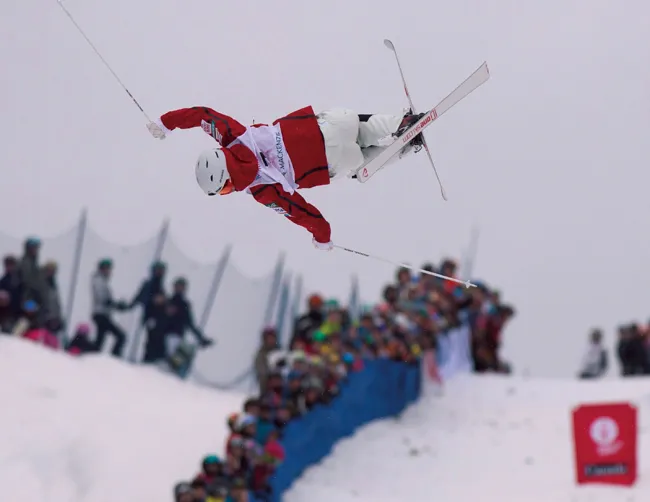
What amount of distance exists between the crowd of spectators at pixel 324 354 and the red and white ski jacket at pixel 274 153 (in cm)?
253

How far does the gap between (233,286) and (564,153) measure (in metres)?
9.45

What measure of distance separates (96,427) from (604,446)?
4.00 metres

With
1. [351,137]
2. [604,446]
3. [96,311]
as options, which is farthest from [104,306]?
[351,137]

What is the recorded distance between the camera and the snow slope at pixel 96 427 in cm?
949

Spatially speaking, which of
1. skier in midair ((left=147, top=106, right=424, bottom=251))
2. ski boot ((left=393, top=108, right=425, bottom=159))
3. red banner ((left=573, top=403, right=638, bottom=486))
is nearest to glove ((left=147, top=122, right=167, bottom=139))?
skier in midair ((left=147, top=106, right=424, bottom=251))

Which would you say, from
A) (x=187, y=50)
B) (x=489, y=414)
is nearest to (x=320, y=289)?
(x=489, y=414)

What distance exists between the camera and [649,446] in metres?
11.0

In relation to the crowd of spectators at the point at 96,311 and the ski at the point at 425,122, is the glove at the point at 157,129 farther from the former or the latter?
the crowd of spectators at the point at 96,311

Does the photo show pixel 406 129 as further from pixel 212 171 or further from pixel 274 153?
pixel 212 171

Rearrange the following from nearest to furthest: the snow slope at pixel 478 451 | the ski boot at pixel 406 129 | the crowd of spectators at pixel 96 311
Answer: the ski boot at pixel 406 129 → the snow slope at pixel 478 451 → the crowd of spectators at pixel 96 311

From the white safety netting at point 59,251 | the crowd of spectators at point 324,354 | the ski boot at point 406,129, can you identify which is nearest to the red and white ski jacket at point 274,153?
the ski boot at point 406,129

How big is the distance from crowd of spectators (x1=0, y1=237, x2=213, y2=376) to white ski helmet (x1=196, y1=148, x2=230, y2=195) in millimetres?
4235

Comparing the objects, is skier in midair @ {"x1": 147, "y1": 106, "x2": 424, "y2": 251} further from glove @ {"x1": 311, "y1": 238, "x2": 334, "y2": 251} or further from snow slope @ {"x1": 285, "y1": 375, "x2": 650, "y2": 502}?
snow slope @ {"x1": 285, "y1": 375, "x2": 650, "y2": 502}

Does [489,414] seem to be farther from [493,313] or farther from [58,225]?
[58,225]
